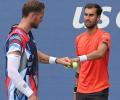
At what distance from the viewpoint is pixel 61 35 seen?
6.29 metres

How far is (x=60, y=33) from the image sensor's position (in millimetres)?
6301

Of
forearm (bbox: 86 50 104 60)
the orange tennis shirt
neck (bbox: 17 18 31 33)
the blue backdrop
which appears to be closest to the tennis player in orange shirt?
the orange tennis shirt

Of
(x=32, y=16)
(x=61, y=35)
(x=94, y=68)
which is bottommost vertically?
(x=94, y=68)

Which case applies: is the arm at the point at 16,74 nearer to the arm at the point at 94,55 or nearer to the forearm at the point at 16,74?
the forearm at the point at 16,74

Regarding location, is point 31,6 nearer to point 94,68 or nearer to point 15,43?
point 15,43

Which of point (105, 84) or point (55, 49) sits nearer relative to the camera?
point (105, 84)

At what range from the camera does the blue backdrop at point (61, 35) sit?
611 cm

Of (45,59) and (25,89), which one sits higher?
(45,59)

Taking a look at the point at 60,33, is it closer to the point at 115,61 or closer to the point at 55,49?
the point at 55,49

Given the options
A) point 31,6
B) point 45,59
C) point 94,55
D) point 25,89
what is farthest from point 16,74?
point 94,55

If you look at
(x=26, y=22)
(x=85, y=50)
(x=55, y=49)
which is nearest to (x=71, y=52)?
(x=55, y=49)

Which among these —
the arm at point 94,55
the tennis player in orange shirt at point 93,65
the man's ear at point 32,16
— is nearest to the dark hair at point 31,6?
the man's ear at point 32,16

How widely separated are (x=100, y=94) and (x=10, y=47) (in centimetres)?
147

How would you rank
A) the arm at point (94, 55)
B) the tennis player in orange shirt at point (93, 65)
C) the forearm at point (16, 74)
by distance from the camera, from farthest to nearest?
1. the tennis player in orange shirt at point (93, 65)
2. the arm at point (94, 55)
3. the forearm at point (16, 74)
